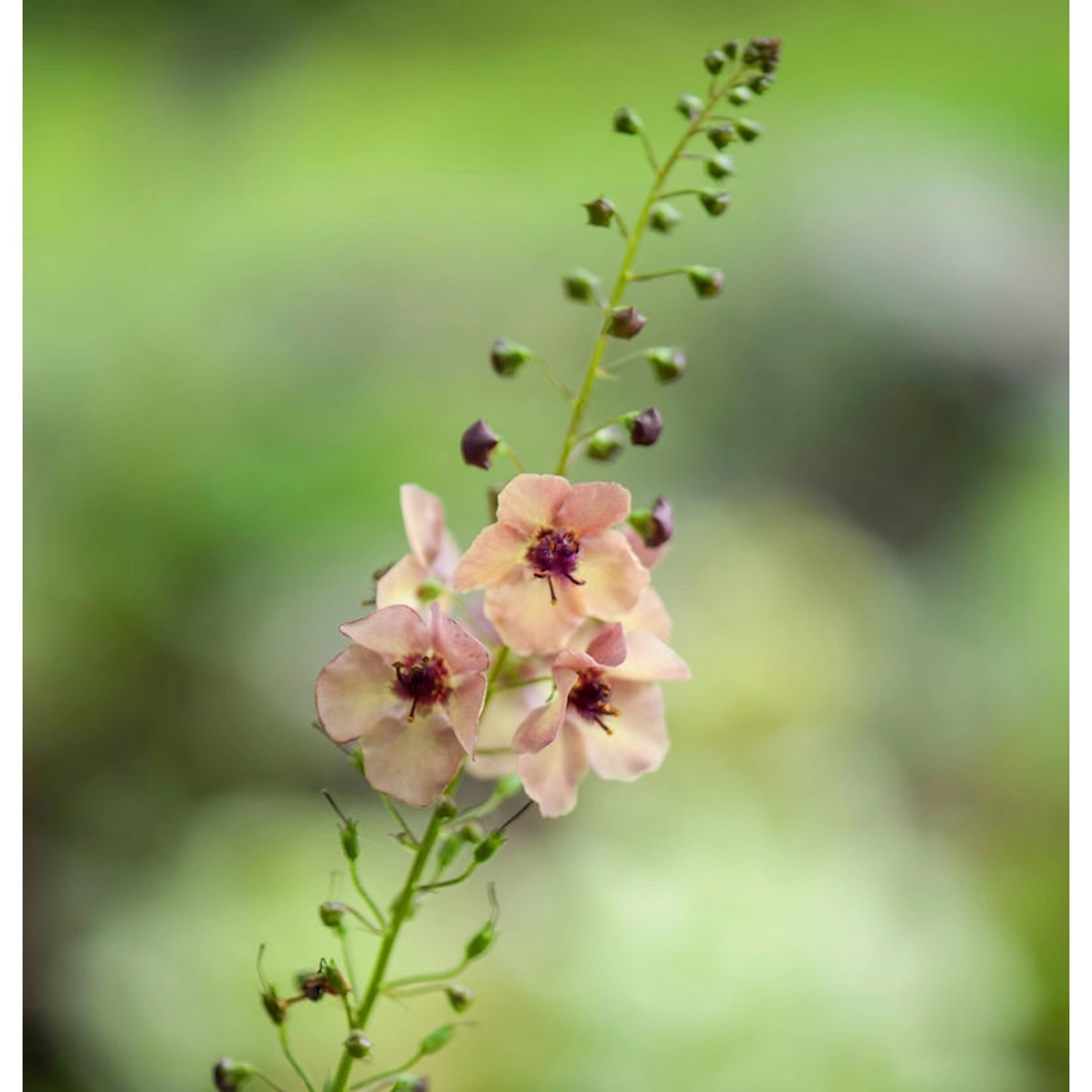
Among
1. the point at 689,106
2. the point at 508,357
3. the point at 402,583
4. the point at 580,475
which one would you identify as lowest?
the point at 402,583

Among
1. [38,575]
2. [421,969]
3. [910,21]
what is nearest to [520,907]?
[421,969]

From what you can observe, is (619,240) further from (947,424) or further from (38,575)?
(38,575)

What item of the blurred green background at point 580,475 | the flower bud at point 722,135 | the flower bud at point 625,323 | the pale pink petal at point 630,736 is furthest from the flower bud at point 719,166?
the blurred green background at point 580,475

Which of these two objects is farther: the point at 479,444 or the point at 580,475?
the point at 580,475

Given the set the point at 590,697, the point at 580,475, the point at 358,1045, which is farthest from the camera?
the point at 580,475

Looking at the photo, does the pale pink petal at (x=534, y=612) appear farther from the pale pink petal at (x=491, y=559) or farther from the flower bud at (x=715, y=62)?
the flower bud at (x=715, y=62)

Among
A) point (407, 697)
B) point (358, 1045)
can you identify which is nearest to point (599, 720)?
point (407, 697)

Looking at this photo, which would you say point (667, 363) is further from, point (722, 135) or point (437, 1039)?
point (437, 1039)
